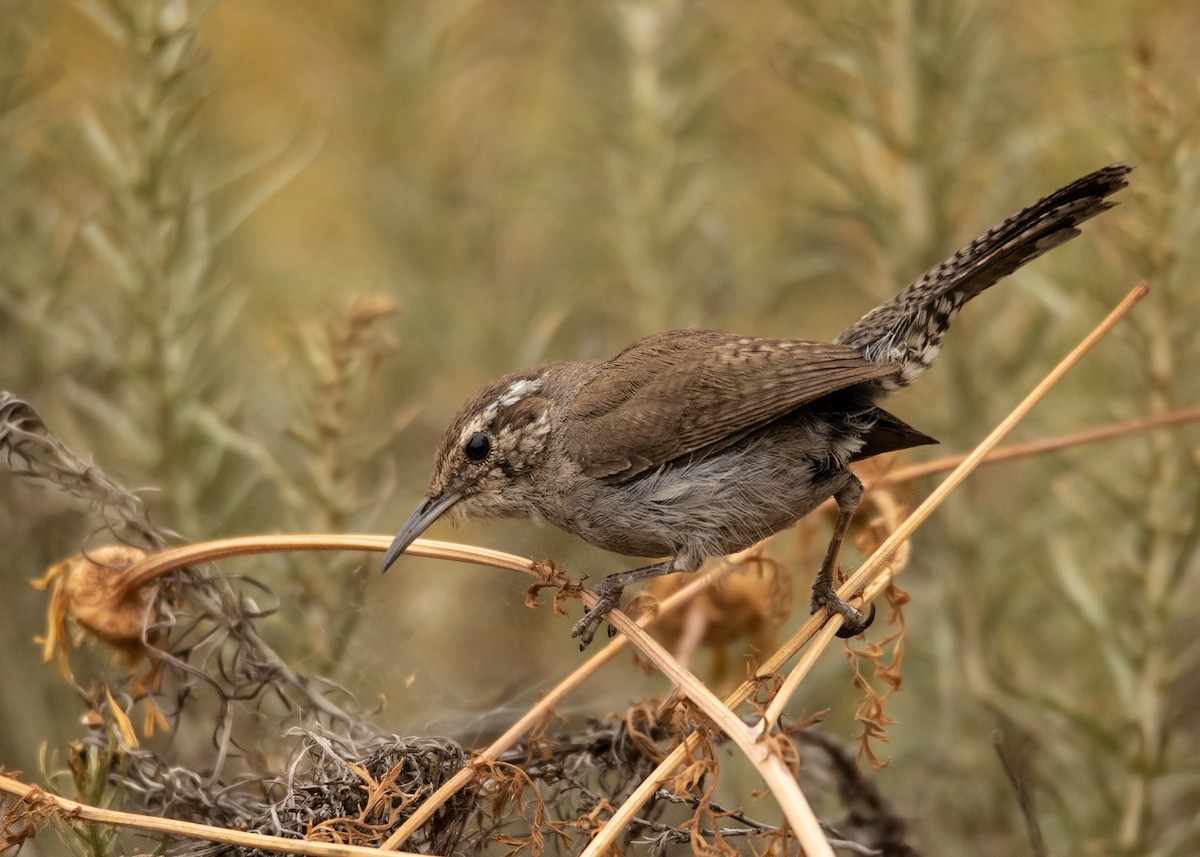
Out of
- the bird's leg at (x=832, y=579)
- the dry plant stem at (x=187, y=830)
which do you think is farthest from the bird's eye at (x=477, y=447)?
the dry plant stem at (x=187, y=830)

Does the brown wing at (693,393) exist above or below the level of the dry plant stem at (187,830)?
above

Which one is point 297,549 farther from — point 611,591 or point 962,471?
point 962,471

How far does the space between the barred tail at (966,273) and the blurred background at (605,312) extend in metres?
0.47

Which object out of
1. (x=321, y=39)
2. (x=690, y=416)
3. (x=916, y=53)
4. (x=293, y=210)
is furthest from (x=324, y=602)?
(x=293, y=210)

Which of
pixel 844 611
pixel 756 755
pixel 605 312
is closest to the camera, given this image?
pixel 756 755

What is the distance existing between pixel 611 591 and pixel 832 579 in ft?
1.65

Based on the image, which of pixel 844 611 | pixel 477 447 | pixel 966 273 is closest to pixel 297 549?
pixel 477 447

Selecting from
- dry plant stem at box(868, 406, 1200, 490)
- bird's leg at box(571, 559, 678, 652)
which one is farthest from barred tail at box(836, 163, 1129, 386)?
bird's leg at box(571, 559, 678, 652)

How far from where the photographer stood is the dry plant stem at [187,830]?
213 centimetres

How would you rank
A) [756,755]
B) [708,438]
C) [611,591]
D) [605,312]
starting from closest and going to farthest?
[756,755] < [611,591] < [708,438] < [605,312]

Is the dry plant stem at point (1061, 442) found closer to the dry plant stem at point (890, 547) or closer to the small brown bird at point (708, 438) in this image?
the small brown bird at point (708, 438)

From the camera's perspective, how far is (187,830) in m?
2.16

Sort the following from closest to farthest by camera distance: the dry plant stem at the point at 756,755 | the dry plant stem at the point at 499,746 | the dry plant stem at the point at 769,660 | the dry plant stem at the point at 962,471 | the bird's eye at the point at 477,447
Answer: the dry plant stem at the point at 756,755
the dry plant stem at the point at 769,660
the dry plant stem at the point at 499,746
the dry plant stem at the point at 962,471
the bird's eye at the point at 477,447

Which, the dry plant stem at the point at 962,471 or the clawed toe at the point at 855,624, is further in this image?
the clawed toe at the point at 855,624
